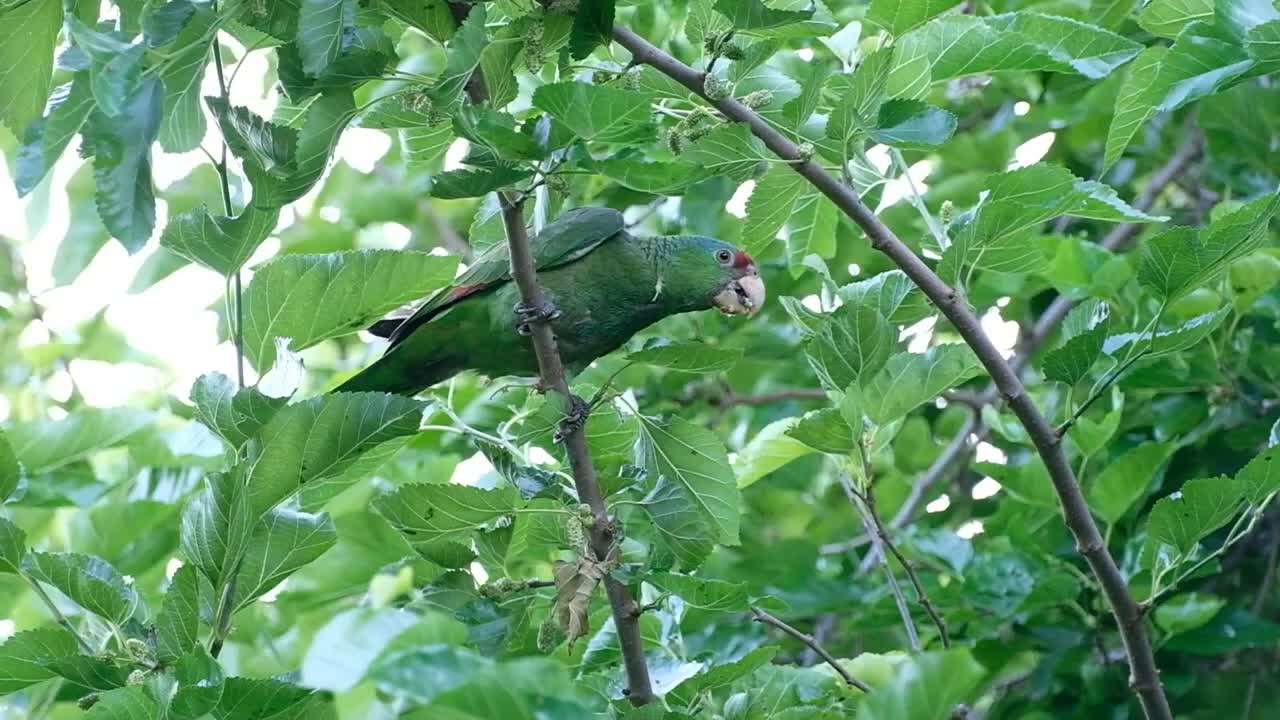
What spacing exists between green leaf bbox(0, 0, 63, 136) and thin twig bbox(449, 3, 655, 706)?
2.42 ft

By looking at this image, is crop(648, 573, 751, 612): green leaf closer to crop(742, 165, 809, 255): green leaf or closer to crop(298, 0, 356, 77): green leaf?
crop(742, 165, 809, 255): green leaf

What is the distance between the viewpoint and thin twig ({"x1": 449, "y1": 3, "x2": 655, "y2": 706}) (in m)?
2.45

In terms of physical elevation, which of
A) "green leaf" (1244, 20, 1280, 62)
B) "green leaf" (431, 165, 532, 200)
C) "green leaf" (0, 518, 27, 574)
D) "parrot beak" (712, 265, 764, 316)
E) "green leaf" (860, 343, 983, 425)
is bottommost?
"parrot beak" (712, 265, 764, 316)

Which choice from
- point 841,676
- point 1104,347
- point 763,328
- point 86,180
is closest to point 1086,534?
point 1104,347

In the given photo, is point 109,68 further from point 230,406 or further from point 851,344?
point 851,344

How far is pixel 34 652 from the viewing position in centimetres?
235

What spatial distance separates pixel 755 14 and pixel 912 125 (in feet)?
1.30

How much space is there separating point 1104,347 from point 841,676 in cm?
89

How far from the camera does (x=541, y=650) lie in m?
2.56

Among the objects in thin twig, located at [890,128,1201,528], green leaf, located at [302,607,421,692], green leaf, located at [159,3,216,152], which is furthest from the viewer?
thin twig, located at [890,128,1201,528]

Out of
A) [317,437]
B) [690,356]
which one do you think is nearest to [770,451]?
[690,356]

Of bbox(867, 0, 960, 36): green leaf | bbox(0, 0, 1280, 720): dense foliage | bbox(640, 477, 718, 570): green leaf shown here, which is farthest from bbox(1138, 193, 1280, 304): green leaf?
bbox(640, 477, 718, 570): green leaf

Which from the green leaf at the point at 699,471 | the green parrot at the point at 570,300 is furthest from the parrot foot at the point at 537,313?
the green parrot at the point at 570,300

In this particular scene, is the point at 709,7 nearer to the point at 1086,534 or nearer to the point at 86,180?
the point at 1086,534
